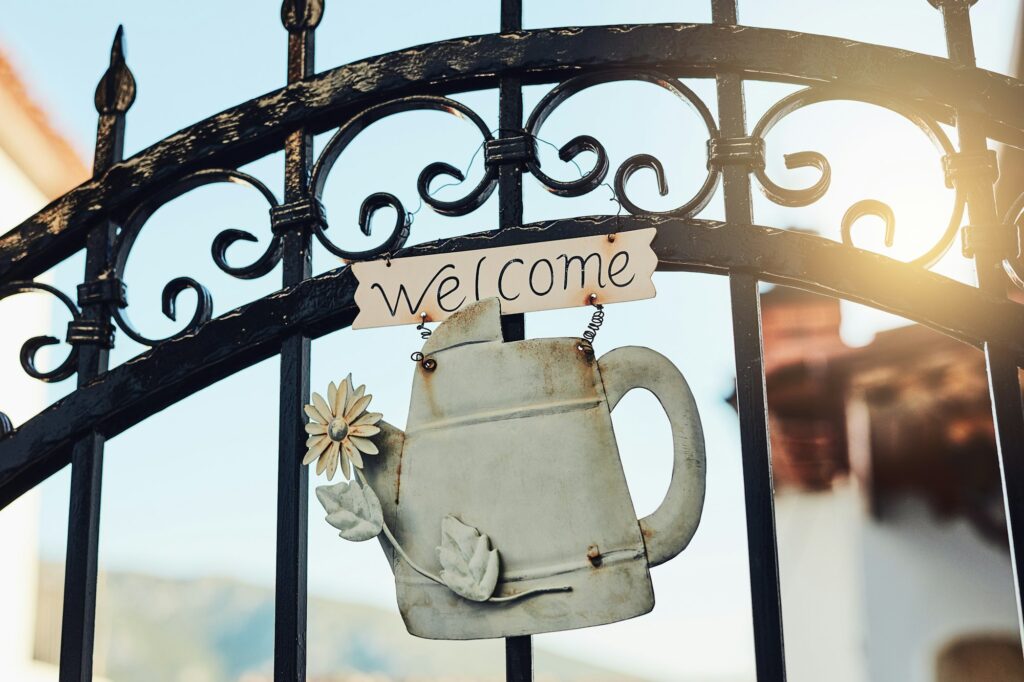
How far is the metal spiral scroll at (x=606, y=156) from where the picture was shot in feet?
4.38

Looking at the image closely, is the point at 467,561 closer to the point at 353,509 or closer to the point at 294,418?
the point at 353,509

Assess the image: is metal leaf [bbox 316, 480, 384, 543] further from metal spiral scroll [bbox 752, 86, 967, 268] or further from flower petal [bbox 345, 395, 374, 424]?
metal spiral scroll [bbox 752, 86, 967, 268]

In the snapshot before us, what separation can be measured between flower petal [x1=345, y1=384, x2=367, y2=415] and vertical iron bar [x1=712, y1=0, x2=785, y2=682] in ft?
1.45

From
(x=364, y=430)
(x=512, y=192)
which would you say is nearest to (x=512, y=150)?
(x=512, y=192)

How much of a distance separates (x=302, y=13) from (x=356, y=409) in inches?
23.6

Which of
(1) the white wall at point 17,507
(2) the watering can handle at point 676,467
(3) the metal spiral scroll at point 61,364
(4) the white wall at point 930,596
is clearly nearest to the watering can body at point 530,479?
(2) the watering can handle at point 676,467

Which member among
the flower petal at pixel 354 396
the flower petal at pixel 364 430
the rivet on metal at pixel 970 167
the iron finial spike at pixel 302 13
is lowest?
the flower petal at pixel 364 430

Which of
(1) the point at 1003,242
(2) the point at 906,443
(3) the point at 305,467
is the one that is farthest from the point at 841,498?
(3) the point at 305,467

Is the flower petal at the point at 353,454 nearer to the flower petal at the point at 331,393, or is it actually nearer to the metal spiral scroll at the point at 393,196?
the flower petal at the point at 331,393

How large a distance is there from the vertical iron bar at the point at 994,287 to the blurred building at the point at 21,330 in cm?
163

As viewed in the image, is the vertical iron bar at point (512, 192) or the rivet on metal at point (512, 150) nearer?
the vertical iron bar at point (512, 192)

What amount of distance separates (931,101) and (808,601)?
174cm

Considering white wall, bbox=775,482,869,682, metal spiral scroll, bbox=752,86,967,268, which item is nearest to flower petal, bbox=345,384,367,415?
metal spiral scroll, bbox=752,86,967,268

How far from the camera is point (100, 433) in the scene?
145cm
